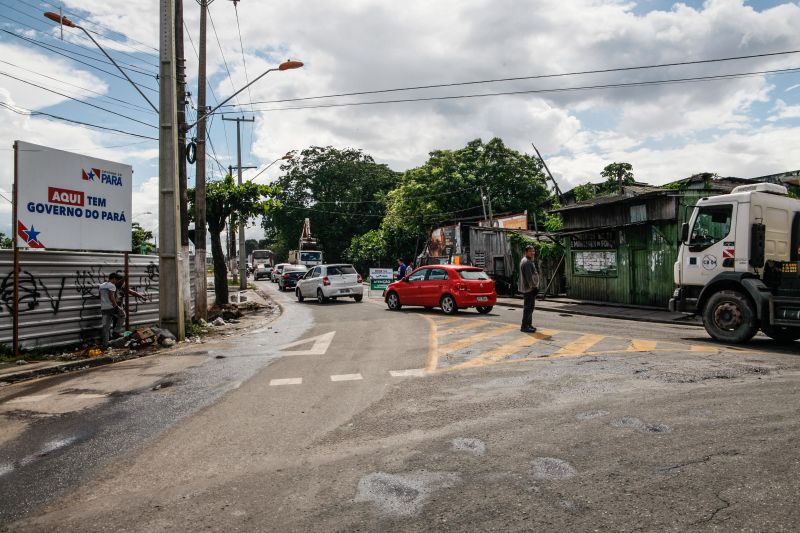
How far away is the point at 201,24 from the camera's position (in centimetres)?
1861

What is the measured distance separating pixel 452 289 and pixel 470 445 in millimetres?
12565

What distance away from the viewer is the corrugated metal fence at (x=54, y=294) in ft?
33.2

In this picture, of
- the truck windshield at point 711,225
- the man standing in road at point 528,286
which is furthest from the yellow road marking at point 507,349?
the truck windshield at point 711,225

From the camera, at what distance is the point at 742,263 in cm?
1052

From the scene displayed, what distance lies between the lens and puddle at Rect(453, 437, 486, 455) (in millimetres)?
4344

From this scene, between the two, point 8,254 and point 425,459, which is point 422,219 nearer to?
point 8,254

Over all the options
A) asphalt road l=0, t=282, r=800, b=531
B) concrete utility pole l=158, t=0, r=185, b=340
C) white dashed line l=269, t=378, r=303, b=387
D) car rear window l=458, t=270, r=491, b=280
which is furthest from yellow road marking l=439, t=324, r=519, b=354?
concrete utility pole l=158, t=0, r=185, b=340

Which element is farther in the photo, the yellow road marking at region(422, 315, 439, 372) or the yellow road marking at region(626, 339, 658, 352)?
the yellow road marking at region(626, 339, 658, 352)

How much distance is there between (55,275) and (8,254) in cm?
102

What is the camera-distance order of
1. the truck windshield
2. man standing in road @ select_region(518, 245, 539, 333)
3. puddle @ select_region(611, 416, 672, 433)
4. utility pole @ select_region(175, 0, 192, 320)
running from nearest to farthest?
puddle @ select_region(611, 416, 672, 433) < the truck windshield < man standing in road @ select_region(518, 245, 539, 333) < utility pole @ select_region(175, 0, 192, 320)

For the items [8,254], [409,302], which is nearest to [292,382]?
[8,254]

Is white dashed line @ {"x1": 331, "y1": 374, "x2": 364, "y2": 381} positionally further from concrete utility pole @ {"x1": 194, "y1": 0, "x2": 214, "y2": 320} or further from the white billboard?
concrete utility pole @ {"x1": 194, "y1": 0, "x2": 214, "y2": 320}

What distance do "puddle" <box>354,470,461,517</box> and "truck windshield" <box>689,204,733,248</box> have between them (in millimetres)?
9534

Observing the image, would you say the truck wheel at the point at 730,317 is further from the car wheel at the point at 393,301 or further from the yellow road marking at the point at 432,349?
the car wheel at the point at 393,301
